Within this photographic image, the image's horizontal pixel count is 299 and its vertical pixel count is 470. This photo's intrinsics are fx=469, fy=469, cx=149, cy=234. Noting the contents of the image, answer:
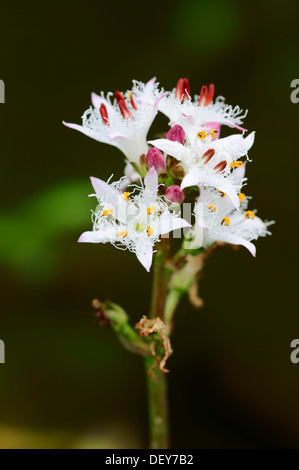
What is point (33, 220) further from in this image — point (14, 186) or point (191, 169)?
point (191, 169)

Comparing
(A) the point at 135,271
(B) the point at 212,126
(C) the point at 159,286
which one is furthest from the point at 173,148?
(A) the point at 135,271

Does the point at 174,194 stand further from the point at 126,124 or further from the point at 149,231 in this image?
the point at 126,124

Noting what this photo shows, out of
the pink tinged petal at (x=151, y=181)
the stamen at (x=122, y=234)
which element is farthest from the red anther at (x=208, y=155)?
the stamen at (x=122, y=234)

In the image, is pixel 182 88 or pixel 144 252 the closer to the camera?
pixel 144 252

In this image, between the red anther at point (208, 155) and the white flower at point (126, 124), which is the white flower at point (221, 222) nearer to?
the red anther at point (208, 155)

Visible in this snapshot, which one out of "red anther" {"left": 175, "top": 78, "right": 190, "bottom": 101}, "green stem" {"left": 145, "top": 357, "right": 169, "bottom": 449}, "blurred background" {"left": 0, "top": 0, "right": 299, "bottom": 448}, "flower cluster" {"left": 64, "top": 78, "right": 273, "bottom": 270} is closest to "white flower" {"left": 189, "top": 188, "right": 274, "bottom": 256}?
"flower cluster" {"left": 64, "top": 78, "right": 273, "bottom": 270}

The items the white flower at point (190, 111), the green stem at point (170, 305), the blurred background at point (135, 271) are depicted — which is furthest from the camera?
the blurred background at point (135, 271)

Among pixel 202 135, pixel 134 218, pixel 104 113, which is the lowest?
pixel 134 218

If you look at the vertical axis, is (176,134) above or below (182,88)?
below
